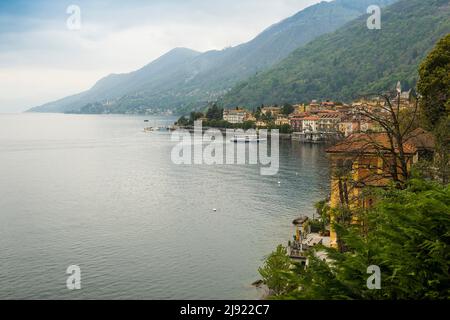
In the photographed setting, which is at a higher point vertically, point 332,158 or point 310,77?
point 310,77

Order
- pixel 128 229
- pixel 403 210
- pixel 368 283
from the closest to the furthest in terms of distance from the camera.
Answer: pixel 368 283 < pixel 403 210 < pixel 128 229

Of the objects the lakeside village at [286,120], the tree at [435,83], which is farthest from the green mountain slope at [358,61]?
the tree at [435,83]

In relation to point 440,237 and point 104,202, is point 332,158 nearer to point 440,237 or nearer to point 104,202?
point 440,237

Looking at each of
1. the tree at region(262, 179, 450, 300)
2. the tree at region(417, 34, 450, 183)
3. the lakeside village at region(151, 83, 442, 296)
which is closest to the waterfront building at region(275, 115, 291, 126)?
the lakeside village at region(151, 83, 442, 296)

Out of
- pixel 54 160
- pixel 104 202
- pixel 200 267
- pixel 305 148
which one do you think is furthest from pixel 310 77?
pixel 200 267

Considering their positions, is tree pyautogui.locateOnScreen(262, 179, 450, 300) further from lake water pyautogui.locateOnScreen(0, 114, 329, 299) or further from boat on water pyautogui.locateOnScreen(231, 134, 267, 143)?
boat on water pyautogui.locateOnScreen(231, 134, 267, 143)

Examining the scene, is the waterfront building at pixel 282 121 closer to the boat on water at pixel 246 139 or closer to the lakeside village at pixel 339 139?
the lakeside village at pixel 339 139

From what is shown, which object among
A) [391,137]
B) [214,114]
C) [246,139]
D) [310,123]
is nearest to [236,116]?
[214,114]
